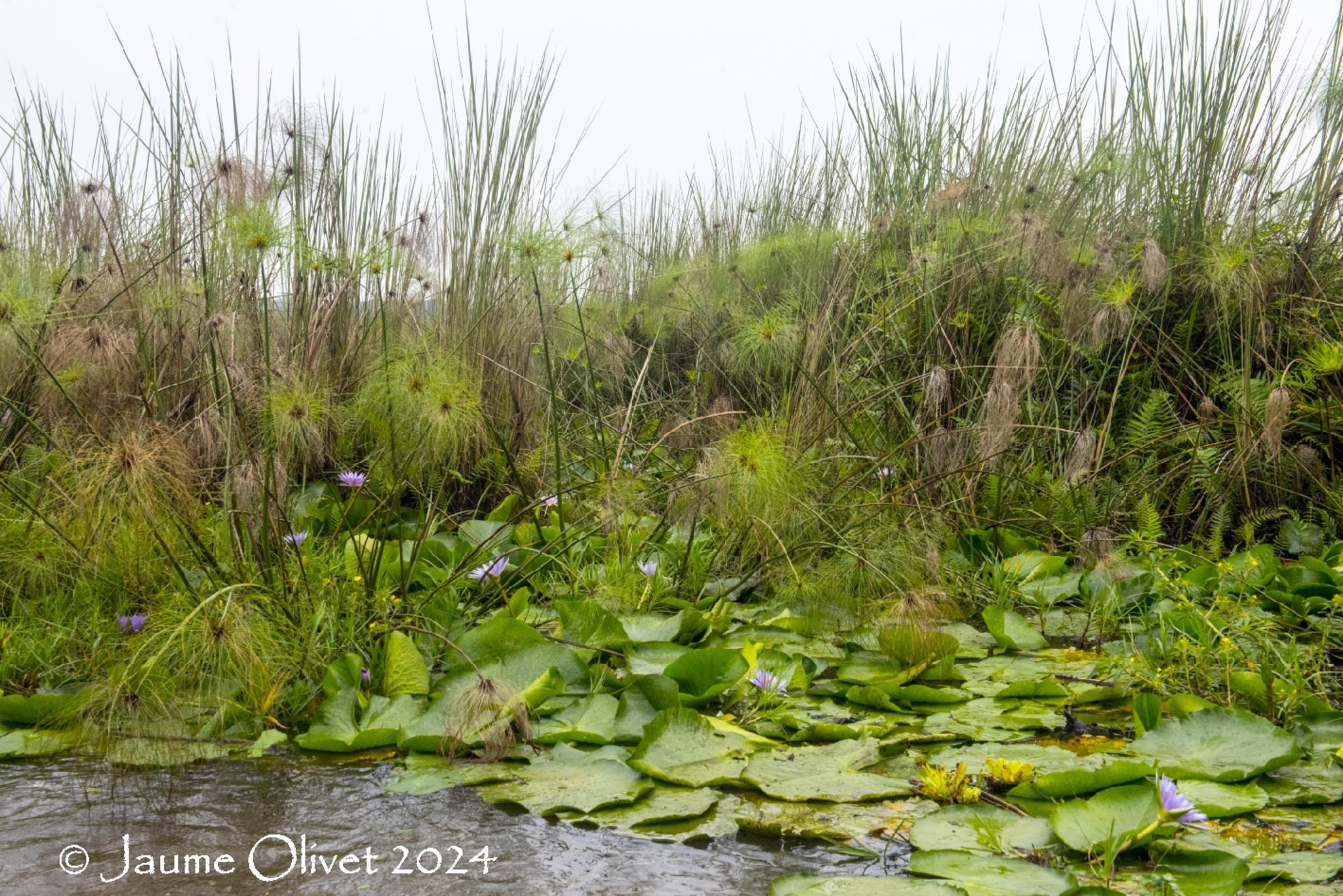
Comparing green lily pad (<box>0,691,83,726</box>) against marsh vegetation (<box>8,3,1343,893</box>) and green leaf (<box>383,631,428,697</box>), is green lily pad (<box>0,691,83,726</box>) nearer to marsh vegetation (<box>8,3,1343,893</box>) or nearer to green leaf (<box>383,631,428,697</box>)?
marsh vegetation (<box>8,3,1343,893</box>)

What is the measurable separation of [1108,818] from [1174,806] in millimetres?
81

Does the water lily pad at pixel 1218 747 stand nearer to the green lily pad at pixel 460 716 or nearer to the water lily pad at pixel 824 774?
the water lily pad at pixel 824 774

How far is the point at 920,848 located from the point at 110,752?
124cm

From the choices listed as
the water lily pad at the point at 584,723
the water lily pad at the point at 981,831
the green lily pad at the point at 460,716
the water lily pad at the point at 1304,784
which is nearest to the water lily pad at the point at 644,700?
the water lily pad at the point at 584,723

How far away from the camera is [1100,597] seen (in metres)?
Answer: 2.44

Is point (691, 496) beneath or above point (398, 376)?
beneath

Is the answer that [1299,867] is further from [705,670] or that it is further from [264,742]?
[264,742]

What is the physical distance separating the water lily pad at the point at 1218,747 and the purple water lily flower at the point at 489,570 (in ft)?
4.19

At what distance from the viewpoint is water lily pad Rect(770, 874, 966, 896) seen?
4.00ft

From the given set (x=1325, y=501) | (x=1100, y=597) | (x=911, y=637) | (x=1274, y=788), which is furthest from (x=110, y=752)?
(x=1325, y=501)

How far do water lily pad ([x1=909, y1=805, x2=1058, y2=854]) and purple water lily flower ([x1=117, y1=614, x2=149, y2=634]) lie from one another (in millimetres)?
1450

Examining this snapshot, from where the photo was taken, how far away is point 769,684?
1895mm

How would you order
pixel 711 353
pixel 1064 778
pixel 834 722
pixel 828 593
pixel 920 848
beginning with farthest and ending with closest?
pixel 711 353, pixel 828 593, pixel 834 722, pixel 1064 778, pixel 920 848

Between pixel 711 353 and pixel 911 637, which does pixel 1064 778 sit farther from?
pixel 711 353
